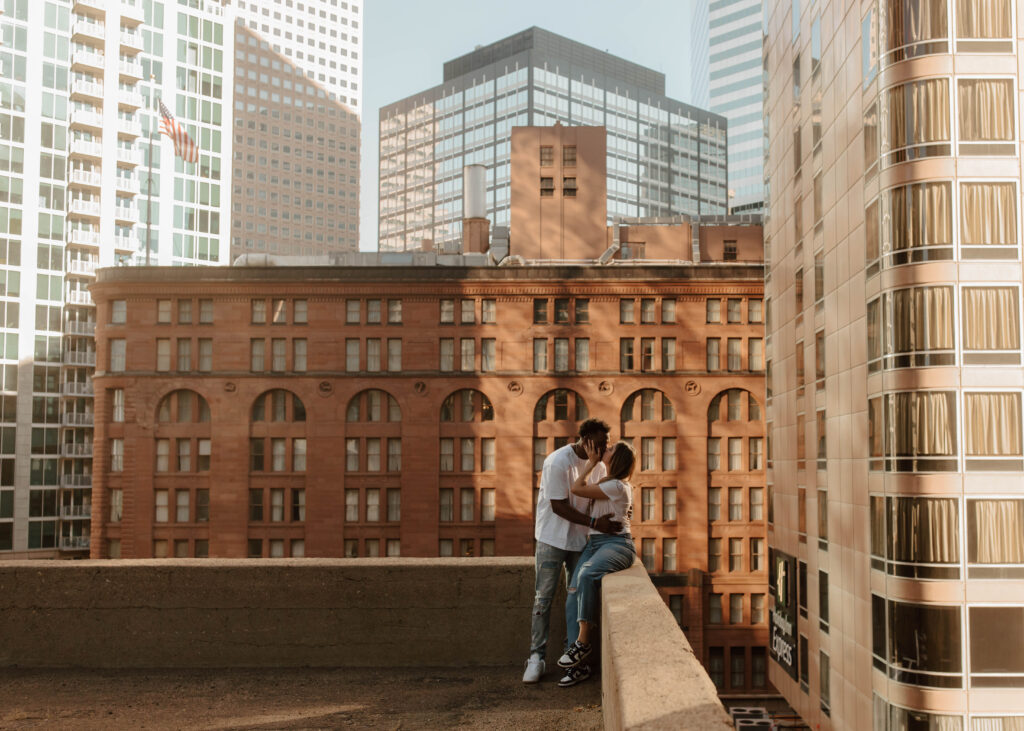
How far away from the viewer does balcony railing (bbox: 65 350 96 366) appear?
9706 cm

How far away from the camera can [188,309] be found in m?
74.8

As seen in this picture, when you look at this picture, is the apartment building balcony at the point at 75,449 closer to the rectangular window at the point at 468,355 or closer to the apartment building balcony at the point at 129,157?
the apartment building balcony at the point at 129,157

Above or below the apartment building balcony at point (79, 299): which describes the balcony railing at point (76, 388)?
below

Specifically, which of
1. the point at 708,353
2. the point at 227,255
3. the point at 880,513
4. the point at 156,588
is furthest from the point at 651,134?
the point at 156,588

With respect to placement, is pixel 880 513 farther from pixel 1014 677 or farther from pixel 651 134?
pixel 651 134

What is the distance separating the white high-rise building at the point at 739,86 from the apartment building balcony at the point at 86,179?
110257mm

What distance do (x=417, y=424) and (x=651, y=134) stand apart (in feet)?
368

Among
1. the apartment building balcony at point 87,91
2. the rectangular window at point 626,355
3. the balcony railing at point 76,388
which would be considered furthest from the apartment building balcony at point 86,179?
the rectangular window at point 626,355

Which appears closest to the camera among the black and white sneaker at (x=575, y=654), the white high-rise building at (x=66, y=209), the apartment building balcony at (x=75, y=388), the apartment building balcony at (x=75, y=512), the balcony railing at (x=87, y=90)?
the black and white sneaker at (x=575, y=654)

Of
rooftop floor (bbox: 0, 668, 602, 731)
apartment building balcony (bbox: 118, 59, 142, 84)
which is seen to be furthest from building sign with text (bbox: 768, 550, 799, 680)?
apartment building balcony (bbox: 118, 59, 142, 84)

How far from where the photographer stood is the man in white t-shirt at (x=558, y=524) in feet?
33.2

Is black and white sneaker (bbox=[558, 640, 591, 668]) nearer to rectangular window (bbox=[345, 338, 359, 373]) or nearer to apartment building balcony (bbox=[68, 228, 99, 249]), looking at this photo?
rectangular window (bbox=[345, 338, 359, 373])

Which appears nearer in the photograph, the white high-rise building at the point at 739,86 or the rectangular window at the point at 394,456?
the rectangular window at the point at 394,456

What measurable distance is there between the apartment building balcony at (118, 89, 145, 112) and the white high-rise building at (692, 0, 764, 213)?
105 metres
